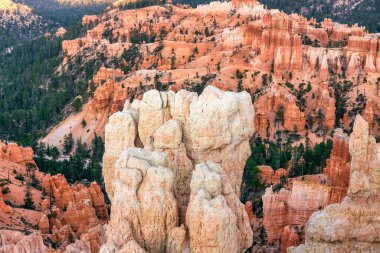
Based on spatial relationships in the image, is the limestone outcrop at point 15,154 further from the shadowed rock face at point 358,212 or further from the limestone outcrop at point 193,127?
the shadowed rock face at point 358,212

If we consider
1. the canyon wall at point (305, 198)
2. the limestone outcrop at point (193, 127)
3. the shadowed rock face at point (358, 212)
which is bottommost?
the canyon wall at point (305, 198)

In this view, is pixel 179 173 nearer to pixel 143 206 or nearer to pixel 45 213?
pixel 143 206

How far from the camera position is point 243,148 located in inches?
893

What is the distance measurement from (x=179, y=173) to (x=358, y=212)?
6835mm

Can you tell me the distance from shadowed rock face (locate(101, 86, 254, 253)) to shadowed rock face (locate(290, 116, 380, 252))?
3663 millimetres

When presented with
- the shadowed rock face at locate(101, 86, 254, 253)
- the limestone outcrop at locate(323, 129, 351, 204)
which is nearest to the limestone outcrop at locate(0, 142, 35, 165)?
the limestone outcrop at locate(323, 129, 351, 204)

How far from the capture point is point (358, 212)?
22.7 m

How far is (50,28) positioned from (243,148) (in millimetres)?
166919

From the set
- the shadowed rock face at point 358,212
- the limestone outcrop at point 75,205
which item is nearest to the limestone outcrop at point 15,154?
Result: the limestone outcrop at point 75,205

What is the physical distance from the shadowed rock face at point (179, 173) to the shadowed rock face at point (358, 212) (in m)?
3.66

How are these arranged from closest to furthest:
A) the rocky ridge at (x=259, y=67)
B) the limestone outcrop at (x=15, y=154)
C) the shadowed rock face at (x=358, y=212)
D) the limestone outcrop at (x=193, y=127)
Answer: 1. the limestone outcrop at (x=193, y=127)
2. the shadowed rock face at (x=358, y=212)
3. the limestone outcrop at (x=15, y=154)
4. the rocky ridge at (x=259, y=67)

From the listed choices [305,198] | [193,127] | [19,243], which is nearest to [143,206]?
[193,127]

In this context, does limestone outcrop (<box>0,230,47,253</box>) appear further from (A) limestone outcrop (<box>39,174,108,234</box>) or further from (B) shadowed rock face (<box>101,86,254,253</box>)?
(B) shadowed rock face (<box>101,86,254,253</box>)

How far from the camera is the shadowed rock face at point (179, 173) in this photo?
1923 cm
